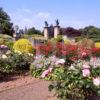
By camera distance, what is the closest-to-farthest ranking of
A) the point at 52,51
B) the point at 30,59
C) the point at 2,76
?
the point at 2,76
the point at 30,59
the point at 52,51

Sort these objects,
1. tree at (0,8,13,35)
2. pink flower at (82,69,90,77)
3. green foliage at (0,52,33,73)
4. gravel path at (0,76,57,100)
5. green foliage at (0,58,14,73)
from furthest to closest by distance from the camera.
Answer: tree at (0,8,13,35)
green foliage at (0,52,33,73)
green foliage at (0,58,14,73)
gravel path at (0,76,57,100)
pink flower at (82,69,90,77)

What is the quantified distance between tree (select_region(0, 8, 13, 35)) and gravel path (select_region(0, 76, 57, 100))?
132 ft

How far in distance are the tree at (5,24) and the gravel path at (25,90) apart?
4027 cm

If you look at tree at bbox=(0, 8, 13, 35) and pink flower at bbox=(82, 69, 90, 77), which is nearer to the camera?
pink flower at bbox=(82, 69, 90, 77)

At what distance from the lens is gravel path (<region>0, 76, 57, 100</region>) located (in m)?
8.30

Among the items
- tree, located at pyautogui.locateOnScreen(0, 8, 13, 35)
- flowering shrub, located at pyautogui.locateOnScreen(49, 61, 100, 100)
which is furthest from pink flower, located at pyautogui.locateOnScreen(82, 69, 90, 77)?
tree, located at pyautogui.locateOnScreen(0, 8, 13, 35)

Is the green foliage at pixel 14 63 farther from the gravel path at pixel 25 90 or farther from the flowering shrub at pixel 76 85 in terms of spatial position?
the flowering shrub at pixel 76 85

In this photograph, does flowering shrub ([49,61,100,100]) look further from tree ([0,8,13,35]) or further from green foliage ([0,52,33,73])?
tree ([0,8,13,35])

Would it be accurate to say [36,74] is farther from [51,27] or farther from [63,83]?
[51,27]

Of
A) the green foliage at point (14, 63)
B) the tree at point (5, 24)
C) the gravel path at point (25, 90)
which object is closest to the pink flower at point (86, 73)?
the gravel path at point (25, 90)

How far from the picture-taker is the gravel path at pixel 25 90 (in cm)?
830

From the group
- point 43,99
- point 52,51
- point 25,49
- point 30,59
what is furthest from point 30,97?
point 25,49

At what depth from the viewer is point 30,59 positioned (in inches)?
541

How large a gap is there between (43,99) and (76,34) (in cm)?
3458
